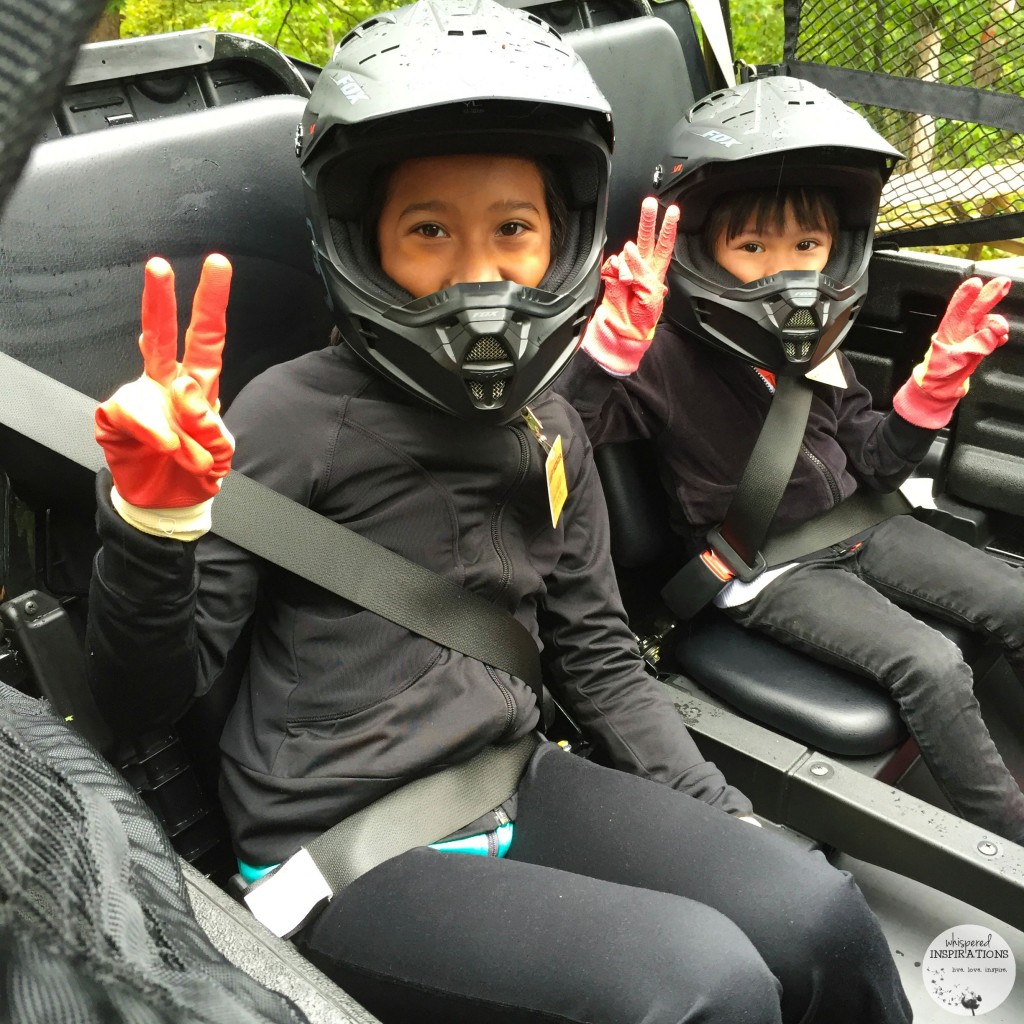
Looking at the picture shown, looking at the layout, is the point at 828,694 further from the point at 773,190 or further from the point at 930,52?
the point at 930,52

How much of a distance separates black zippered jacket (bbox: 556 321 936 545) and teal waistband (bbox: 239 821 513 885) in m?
0.77

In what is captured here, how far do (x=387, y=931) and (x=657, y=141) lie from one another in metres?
1.60

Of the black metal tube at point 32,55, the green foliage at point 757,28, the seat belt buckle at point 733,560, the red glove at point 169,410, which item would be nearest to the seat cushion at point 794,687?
the seat belt buckle at point 733,560

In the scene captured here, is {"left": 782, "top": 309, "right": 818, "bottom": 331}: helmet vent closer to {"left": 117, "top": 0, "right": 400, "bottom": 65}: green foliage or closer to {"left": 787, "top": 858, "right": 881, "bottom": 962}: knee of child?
{"left": 787, "top": 858, "right": 881, "bottom": 962}: knee of child

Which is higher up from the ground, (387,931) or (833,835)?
(387,931)

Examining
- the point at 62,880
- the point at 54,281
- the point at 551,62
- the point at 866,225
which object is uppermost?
the point at 551,62

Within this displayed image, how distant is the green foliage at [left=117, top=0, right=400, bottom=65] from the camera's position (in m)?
4.03

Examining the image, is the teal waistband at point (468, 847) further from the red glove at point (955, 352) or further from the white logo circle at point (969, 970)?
the red glove at point (955, 352)

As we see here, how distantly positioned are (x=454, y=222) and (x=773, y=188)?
840 mm

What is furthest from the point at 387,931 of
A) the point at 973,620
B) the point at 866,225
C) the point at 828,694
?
the point at 866,225

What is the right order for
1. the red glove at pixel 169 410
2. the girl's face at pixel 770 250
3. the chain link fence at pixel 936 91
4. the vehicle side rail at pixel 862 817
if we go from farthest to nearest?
1. the chain link fence at pixel 936 91
2. the girl's face at pixel 770 250
3. the vehicle side rail at pixel 862 817
4. the red glove at pixel 169 410

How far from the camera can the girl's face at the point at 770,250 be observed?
6.35ft

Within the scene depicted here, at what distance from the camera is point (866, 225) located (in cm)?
202

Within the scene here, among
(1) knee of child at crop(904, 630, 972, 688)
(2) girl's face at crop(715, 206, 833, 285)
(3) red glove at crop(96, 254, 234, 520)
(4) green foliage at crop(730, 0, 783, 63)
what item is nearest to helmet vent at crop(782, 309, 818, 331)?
(2) girl's face at crop(715, 206, 833, 285)
